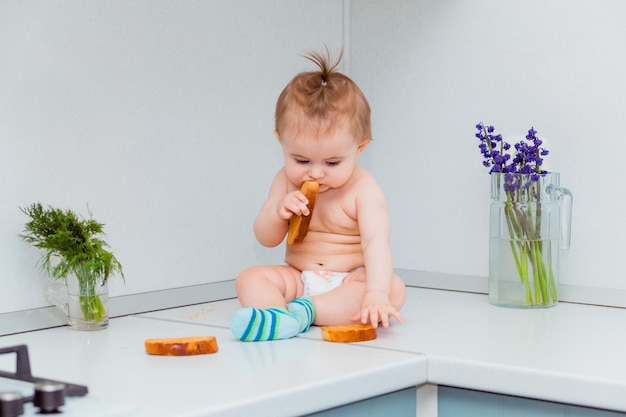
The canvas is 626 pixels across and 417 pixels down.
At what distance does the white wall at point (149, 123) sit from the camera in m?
1.25

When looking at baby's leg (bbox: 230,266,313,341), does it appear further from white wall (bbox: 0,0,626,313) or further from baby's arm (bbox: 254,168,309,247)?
white wall (bbox: 0,0,626,313)

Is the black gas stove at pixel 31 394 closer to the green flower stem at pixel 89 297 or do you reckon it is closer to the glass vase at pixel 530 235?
the green flower stem at pixel 89 297

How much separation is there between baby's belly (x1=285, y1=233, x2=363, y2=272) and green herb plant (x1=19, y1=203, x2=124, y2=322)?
0.27 metres

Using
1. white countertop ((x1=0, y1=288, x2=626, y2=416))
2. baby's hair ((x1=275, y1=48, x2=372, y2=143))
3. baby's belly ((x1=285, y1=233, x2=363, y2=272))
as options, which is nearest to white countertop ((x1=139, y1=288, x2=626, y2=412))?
white countertop ((x1=0, y1=288, x2=626, y2=416))

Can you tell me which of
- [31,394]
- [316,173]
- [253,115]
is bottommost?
[31,394]

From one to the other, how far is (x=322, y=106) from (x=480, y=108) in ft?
1.52

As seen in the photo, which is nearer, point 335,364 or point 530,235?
point 335,364

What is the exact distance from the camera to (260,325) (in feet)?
3.73

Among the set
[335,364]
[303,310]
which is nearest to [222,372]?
[335,364]

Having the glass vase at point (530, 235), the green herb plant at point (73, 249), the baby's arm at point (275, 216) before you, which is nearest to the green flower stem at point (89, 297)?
the green herb plant at point (73, 249)

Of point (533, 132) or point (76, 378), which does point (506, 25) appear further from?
point (76, 378)

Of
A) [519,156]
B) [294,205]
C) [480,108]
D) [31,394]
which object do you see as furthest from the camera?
[480,108]

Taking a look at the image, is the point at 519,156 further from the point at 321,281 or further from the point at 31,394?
the point at 31,394

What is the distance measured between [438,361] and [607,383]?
0.19 m
